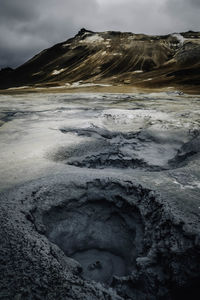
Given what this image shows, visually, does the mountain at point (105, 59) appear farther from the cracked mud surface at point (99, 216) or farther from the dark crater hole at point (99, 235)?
the dark crater hole at point (99, 235)

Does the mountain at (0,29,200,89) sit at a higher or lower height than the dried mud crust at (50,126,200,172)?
Result: higher

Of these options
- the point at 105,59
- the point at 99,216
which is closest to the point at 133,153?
the point at 99,216

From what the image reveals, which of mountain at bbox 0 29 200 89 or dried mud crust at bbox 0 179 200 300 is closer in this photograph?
dried mud crust at bbox 0 179 200 300

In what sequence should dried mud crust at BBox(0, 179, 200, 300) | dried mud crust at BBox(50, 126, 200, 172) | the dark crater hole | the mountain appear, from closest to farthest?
1. dried mud crust at BBox(0, 179, 200, 300)
2. the dark crater hole
3. dried mud crust at BBox(50, 126, 200, 172)
4. the mountain

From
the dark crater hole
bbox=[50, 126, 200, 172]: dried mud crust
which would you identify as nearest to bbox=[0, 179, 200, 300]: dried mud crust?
the dark crater hole

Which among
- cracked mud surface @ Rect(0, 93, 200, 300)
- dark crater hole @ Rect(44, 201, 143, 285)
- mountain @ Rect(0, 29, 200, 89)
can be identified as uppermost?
mountain @ Rect(0, 29, 200, 89)

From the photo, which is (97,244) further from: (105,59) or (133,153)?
(105,59)

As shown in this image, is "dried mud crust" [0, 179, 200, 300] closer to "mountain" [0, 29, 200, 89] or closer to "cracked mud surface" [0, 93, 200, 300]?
"cracked mud surface" [0, 93, 200, 300]
